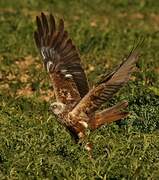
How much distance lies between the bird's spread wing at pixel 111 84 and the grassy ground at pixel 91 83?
380mm

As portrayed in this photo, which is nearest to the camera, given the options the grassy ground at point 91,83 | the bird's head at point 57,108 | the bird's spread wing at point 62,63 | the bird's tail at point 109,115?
the grassy ground at point 91,83

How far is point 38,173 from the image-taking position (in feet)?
20.8

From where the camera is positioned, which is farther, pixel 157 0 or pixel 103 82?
pixel 157 0

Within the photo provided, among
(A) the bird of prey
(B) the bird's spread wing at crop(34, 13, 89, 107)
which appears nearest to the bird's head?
(A) the bird of prey

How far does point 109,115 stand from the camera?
23.5 feet

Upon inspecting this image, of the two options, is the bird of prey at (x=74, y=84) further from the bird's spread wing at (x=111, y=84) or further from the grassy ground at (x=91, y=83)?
the grassy ground at (x=91, y=83)

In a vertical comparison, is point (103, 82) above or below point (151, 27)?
above

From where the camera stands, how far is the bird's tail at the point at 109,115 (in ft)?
23.2

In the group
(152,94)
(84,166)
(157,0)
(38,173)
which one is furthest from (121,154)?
(157,0)

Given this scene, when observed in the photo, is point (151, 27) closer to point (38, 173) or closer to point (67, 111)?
point (67, 111)

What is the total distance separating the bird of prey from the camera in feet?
22.8

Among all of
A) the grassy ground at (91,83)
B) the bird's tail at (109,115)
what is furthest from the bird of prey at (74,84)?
the grassy ground at (91,83)

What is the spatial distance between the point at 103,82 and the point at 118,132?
121 centimetres

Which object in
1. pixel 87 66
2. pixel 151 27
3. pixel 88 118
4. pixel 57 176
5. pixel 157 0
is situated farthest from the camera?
pixel 157 0
